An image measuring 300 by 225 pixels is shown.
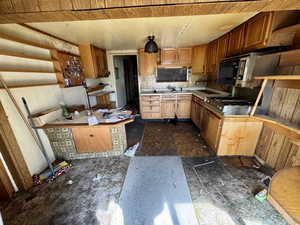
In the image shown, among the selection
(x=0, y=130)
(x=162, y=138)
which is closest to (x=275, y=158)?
(x=162, y=138)

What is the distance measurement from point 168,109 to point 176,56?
5.44 feet

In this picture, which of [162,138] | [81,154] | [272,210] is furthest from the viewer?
[162,138]

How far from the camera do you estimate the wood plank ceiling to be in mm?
639

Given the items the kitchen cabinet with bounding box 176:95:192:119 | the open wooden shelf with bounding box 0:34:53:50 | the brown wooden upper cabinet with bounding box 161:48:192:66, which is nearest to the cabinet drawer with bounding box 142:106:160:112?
the kitchen cabinet with bounding box 176:95:192:119

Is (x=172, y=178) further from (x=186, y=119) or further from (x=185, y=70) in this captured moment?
(x=185, y=70)

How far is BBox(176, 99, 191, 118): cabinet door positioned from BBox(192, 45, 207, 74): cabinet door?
1002 millimetres

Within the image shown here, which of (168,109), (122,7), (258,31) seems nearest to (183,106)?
(168,109)

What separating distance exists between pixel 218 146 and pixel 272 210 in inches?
37.2

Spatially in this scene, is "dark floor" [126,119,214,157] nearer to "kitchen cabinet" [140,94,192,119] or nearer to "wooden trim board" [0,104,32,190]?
"kitchen cabinet" [140,94,192,119]

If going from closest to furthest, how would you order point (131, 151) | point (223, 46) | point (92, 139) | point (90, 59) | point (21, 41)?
point (21, 41) → point (92, 139) → point (131, 151) → point (223, 46) → point (90, 59)

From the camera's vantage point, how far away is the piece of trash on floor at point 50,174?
5.73 ft

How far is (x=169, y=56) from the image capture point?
3.74 meters

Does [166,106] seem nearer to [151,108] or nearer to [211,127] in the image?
[151,108]

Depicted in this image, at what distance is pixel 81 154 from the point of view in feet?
7.24
